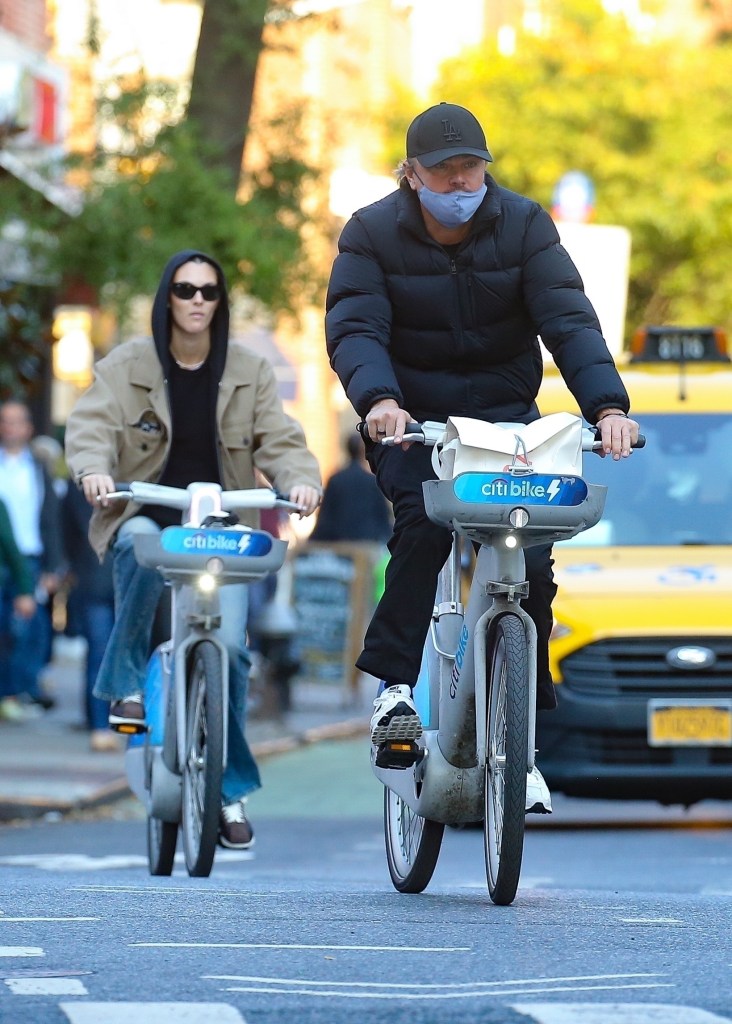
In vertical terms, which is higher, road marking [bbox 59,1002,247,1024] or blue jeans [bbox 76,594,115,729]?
road marking [bbox 59,1002,247,1024]

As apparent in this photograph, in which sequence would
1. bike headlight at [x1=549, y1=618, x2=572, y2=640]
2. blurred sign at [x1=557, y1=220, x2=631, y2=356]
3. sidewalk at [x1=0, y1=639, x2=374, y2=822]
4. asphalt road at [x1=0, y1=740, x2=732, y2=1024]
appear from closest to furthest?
asphalt road at [x1=0, y1=740, x2=732, y2=1024] < bike headlight at [x1=549, y1=618, x2=572, y2=640] < sidewalk at [x1=0, y1=639, x2=374, y2=822] < blurred sign at [x1=557, y1=220, x2=631, y2=356]

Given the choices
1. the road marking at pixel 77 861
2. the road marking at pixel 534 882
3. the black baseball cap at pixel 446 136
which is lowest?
the road marking at pixel 77 861

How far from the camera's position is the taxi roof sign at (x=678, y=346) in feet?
38.9

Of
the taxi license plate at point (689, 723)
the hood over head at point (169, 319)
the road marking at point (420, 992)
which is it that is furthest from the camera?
the taxi license plate at point (689, 723)

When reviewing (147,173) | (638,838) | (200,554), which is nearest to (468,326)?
(200,554)

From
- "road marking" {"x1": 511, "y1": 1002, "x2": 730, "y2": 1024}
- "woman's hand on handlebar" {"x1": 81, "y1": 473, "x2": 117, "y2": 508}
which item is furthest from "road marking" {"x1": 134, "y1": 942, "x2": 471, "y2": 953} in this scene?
"woman's hand on handlebar" {"x1": 81, "y1": 473, "x2": 117, "y2": 508}

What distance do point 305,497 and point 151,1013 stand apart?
3.63 m

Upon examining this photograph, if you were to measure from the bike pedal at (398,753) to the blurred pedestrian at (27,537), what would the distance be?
9.58 m

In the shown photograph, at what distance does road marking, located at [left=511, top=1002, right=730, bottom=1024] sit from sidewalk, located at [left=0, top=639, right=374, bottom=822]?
7750mm

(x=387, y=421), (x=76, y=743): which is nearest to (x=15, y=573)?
(x=76, y=743)

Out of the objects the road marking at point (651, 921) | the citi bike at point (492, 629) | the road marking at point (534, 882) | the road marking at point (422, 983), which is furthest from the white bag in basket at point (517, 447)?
the road marking at point (534, 882)

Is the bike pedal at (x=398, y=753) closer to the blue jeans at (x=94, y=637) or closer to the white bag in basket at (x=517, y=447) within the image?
the white bag in basket at (x=517, y=447)

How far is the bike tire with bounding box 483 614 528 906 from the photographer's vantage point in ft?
19.8

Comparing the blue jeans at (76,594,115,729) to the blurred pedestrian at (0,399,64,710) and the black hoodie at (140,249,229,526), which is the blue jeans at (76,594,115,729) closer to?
the blurred pedestrian at (0,399,64,710)
